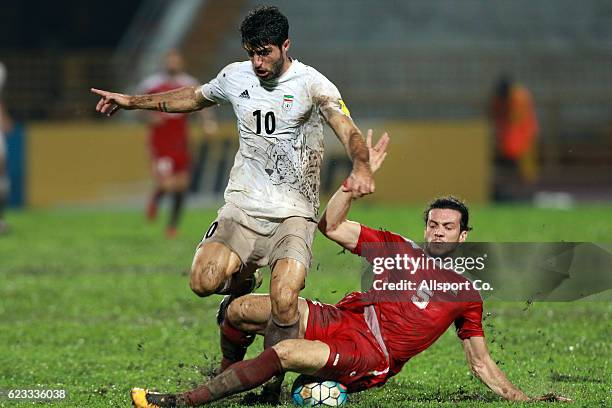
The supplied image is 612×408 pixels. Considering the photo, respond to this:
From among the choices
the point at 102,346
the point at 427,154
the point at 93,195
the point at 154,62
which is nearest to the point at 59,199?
the point at 93,195

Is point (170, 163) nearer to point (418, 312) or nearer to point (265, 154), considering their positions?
point (265, 154)

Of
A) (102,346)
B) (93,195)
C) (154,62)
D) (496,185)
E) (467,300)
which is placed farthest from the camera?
(154,62)

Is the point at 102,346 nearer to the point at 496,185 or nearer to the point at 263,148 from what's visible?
the point at 263,148

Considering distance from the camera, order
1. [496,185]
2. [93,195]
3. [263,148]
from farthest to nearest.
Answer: [496,185], [93,195], [263,148]

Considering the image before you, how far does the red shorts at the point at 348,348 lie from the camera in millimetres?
6457

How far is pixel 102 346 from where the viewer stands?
8.73 metres

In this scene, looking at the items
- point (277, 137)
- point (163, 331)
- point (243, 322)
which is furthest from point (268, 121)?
point (163, 331)

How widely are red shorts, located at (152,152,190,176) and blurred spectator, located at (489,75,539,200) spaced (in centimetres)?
710

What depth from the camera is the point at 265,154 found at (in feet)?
23.5

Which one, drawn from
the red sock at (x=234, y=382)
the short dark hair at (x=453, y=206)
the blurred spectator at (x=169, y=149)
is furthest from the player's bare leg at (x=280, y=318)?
the blurred spectator at (x=169, y=149)

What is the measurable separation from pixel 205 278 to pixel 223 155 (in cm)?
1325

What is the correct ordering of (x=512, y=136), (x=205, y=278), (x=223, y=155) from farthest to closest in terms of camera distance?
(x=512, y=136)
(x=223, y=155)
(x=205, y=278)

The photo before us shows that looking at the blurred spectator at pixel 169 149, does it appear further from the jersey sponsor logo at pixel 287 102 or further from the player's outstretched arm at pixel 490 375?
the player's outstretched arm at pixel 490 375

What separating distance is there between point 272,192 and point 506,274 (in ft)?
4.51
